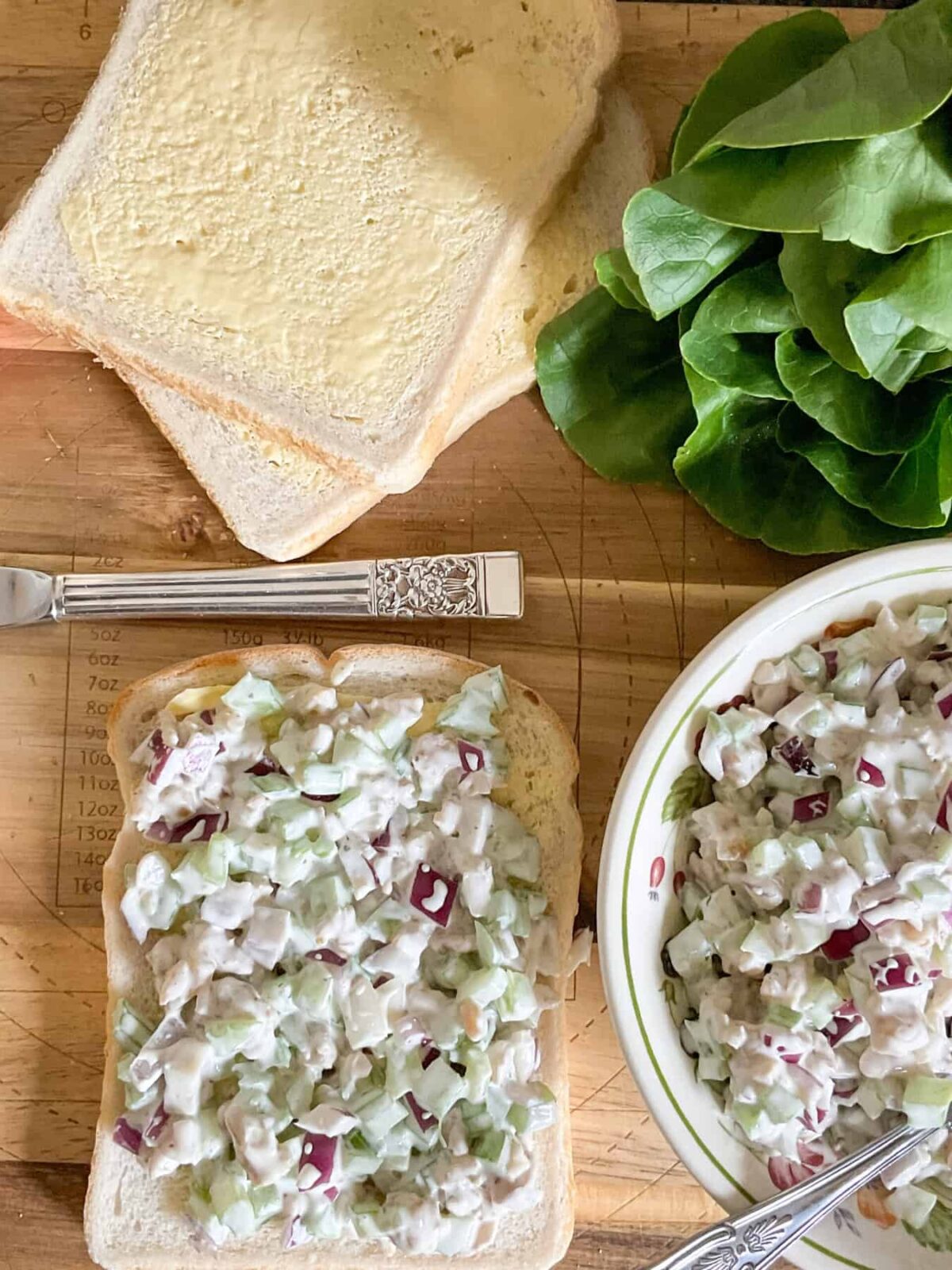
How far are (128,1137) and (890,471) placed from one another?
136cm

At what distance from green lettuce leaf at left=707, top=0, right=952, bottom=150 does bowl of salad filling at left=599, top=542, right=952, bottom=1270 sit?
0.47 metres

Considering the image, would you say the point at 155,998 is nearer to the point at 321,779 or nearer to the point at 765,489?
the point at 321,779

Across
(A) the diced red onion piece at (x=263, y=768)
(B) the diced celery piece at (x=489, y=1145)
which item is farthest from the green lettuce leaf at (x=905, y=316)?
(B) the diced celery piece at (x=489, y=1145)

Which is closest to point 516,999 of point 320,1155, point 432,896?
point 432,896

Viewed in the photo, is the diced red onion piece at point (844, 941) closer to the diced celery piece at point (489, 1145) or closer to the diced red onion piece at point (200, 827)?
the diced celery piece at point (489, 1145)

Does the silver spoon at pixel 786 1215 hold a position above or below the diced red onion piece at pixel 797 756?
below

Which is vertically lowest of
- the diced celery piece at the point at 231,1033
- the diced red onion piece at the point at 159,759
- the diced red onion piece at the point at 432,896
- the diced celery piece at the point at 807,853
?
the diced celery piece at the point at 231,1033

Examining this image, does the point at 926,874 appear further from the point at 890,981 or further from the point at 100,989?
the point at 100,989

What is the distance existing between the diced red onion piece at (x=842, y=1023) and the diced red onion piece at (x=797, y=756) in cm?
27

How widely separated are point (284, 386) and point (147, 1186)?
1162 mm

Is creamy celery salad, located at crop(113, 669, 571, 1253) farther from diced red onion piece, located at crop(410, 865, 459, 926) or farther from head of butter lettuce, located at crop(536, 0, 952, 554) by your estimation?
head of butter lettuce, located at crop(536, 0, 952, 554)

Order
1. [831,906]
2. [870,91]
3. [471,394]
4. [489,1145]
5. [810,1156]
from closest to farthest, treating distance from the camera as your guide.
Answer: [870,91] → [831,906] → [810,1156] → [489,1145] → [471,394]

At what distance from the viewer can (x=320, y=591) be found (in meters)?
1.76

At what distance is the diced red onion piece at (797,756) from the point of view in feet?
4.83
